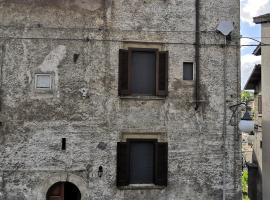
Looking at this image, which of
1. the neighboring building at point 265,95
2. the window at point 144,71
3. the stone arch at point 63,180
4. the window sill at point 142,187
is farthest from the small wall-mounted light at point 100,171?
the neighboring building at point 265,95

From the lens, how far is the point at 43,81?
12.4 metres

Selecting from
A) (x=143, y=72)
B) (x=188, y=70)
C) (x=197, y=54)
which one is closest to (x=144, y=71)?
(x=143, y=72)

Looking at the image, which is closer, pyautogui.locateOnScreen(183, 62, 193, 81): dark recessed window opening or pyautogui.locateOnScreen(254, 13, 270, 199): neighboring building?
pyautogui.locateOnScreen(183, 62, 193, 81): dark recessed window opening

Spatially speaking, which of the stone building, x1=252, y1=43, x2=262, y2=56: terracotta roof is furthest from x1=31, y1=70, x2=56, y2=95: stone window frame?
x1=252, y1=43, x2=262, y2=56: terracotta roof

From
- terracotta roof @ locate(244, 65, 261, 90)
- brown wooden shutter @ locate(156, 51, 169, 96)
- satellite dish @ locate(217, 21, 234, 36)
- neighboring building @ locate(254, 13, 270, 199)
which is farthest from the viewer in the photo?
terracotta roof @ locate(244, 65, 261, 90)

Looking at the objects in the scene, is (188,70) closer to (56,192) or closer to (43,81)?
(43,81)

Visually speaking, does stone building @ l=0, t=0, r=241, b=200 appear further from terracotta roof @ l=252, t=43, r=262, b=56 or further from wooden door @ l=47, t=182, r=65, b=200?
terracotta roof @ l=252, t=43, r=262, b=56

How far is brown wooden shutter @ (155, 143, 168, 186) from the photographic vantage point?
40.8 ft

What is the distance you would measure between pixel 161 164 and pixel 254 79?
34.5ft

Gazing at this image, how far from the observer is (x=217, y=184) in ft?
42.0

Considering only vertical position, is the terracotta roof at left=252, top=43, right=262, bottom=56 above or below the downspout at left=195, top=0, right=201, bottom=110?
above

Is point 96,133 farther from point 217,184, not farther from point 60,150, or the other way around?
point 217,184

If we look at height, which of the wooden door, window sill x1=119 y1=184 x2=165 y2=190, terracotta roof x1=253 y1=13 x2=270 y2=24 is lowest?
the wooden door

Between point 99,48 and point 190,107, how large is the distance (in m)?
3.56
